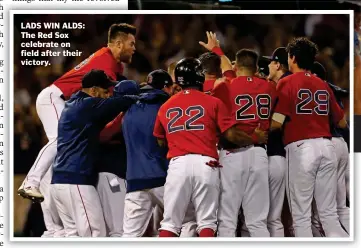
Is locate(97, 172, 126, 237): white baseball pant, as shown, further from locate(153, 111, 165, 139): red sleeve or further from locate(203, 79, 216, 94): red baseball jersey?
locate(203, 79, 216, 94): red baseball jersey

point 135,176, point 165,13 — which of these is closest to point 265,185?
point 135,176

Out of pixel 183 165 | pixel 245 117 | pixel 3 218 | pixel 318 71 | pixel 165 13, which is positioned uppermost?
pixel 165 13

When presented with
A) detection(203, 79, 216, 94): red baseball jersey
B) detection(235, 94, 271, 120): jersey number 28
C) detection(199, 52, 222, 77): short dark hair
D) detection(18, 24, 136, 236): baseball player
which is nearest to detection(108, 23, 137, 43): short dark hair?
detection(18, 24, 136, 236): baseball player

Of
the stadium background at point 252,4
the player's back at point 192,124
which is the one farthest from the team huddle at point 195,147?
the stadium background at point 252,4

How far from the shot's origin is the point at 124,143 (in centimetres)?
494

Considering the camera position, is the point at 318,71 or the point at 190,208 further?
the point at 318,71

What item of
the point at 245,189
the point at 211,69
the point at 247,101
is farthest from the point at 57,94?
the point at 245,189

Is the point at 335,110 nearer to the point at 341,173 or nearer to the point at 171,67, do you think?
the point at 341,173

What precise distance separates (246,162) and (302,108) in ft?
1.84

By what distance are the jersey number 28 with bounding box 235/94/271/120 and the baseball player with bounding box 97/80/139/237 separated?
0.70 m

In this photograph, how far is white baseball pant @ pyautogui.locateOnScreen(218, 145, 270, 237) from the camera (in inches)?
189

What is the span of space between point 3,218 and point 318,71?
7.85ft

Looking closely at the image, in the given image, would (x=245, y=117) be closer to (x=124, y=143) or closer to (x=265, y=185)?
(x=265, y=185)

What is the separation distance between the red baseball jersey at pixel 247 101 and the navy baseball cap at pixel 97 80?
0.72 metres
